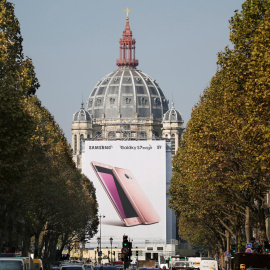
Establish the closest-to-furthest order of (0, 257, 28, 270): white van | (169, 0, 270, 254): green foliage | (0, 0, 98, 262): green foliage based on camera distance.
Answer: (0, 257, 28, 270): white van → (169, 0, 270, 254): green foliage → (0, 0, 98, 262): green foliage

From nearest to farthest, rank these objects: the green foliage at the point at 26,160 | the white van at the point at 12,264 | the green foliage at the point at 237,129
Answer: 1. the white van at the point at 12,264
2. the green foliage at the point at 237,129
3. the green foliage at the point at 26,160

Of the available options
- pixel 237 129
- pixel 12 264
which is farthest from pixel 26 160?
pixel 12 264

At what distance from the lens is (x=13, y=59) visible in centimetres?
5556

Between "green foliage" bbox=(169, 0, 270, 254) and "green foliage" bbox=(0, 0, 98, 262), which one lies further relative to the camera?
"green foliage" bbox=(0, 0, 98, 262)

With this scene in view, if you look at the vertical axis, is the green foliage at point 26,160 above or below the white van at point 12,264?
above

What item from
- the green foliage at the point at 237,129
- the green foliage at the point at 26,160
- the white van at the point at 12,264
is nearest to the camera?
the white van at the point at 12,264

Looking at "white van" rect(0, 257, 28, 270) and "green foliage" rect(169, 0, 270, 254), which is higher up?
"green foliage" rect(169, 0, 270, 254)

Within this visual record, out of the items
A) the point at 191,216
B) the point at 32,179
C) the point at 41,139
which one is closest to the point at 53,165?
the point at 41,139

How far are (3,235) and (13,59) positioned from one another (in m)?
26.3

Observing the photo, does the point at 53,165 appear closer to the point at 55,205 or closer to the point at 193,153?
the point at 55,205

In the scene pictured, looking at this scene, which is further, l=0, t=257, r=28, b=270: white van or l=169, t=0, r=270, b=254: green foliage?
l=169, t=0, r=270, b=254: green foliage

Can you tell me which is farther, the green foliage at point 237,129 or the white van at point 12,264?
the green foliage at point 237,129

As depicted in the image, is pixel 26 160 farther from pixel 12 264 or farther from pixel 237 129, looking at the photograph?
pixel 12 264

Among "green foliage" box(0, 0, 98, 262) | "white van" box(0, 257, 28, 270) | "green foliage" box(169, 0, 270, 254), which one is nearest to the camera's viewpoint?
"white van" box(0, 257, 28, 270)
